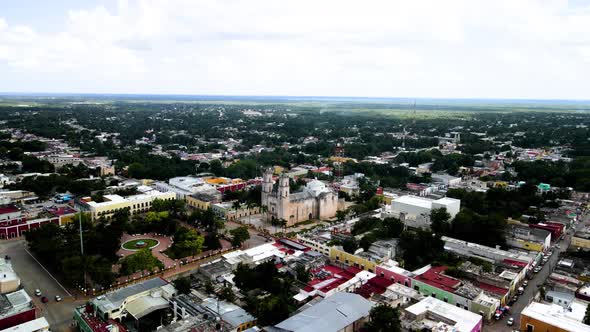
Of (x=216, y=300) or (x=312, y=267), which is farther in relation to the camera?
(x=312, y=267)

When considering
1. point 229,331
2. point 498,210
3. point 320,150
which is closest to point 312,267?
point 229,331

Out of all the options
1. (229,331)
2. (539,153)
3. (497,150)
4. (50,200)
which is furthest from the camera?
(497,150)

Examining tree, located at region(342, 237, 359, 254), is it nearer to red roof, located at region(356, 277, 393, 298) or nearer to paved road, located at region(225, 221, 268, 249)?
red roof, located at region(356, 277, 393, 298)

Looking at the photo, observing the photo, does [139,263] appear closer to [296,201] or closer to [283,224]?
[283,224]

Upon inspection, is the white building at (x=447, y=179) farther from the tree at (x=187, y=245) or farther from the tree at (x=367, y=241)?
the tree at (x=187, y=245)

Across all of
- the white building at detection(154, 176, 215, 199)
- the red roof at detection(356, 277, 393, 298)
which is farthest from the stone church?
the red roof at detection(356, 277, 393, 298)

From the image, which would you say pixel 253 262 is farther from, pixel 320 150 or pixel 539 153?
pixel 539 153

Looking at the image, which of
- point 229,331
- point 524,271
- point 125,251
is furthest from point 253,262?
point 524,271

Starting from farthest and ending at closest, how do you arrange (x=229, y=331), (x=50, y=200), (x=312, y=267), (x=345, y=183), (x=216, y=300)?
(x=345, y=183) < (x=50, y=200) < (x=312, y=267) < (x=216, y=300) < (x=229, y=331)

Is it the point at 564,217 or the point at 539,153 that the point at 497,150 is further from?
the point at 564,217
